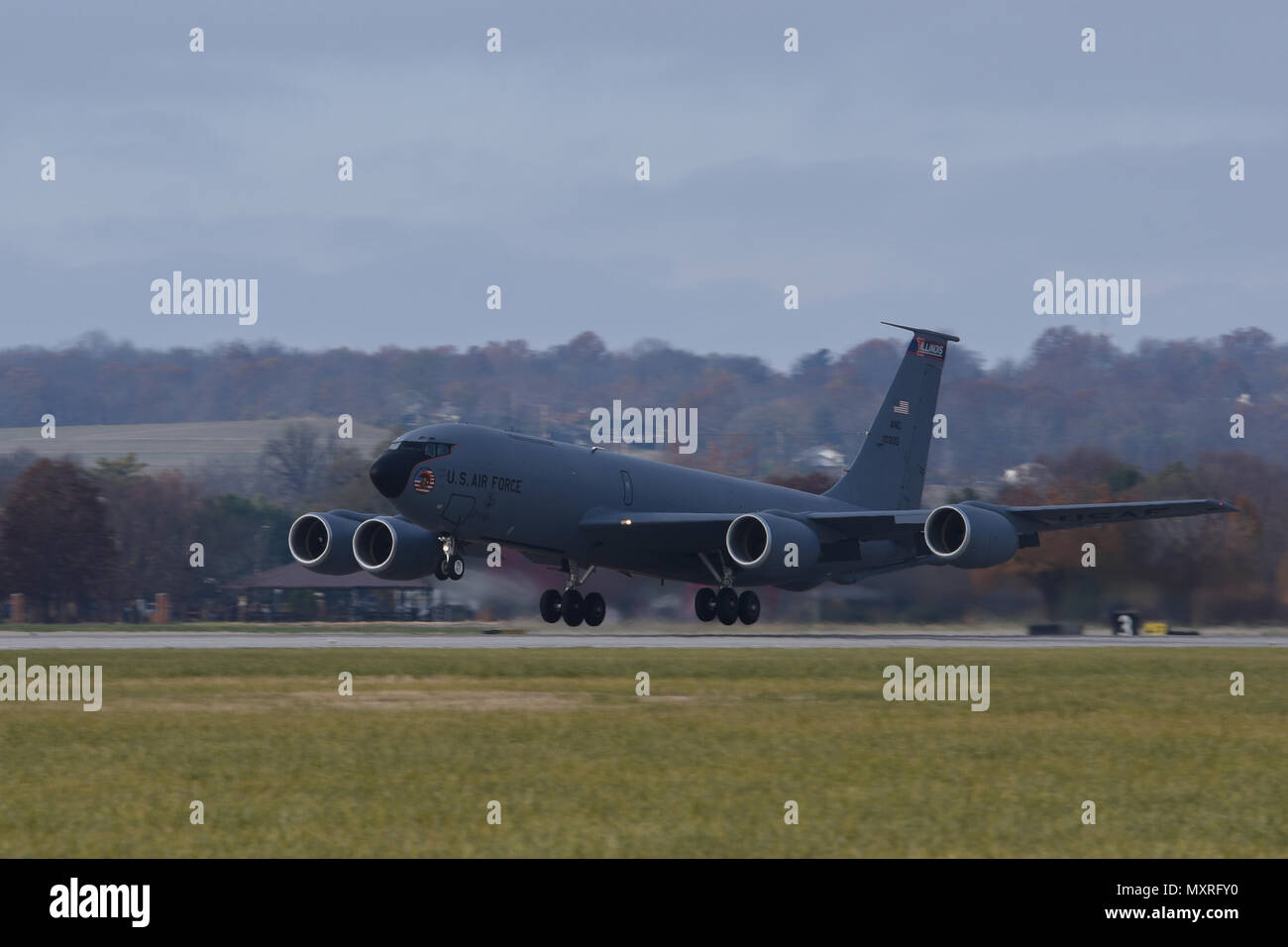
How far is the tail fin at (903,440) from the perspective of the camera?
57.3m

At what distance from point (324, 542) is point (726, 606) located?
12.4m

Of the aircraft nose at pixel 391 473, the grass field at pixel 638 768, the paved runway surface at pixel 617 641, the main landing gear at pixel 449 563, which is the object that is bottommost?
the paved runway surface at pixel 617 641

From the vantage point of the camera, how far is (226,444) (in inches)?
6540

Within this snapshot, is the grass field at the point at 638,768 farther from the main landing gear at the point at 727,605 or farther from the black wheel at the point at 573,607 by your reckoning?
the main landing gear at the point at 727,605

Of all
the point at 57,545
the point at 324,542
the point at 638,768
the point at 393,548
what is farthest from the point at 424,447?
the point at 57,545

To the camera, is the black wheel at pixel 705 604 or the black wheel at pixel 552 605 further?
the black wheel at pixel 705 604

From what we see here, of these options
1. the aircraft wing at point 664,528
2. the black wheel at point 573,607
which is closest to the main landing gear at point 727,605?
the aircraft wing at point 664,528

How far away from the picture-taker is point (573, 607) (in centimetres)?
4819

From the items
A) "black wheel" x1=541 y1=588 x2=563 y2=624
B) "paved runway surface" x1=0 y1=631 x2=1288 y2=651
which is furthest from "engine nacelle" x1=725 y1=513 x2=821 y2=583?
"black wheel" x1=541 y1=588 x2=563 y2=624

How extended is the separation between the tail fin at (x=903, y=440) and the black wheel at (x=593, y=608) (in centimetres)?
1137

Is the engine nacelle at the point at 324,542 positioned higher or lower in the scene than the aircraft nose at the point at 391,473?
lower

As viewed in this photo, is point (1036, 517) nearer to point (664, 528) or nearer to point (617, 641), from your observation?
point (664, 528)

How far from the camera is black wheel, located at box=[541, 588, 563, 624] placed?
159 ft

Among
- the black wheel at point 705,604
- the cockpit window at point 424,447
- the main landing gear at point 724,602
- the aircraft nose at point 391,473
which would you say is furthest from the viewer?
the black wheel at point 705,604
